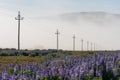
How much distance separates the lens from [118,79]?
9062 mm

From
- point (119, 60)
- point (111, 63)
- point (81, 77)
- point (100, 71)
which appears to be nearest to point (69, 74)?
point (81, 77)

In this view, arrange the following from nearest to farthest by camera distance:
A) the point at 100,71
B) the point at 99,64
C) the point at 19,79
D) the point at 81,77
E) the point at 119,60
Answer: the point at 19,79
the point at 81,77
the point at 100,71
the point at 99,64
the point at 119,60

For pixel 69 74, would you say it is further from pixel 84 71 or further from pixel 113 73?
pixel 113 73

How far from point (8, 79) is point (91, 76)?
1.95m

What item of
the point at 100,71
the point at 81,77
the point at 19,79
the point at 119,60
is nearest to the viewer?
the point at 19,79

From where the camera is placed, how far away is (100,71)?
356 inches

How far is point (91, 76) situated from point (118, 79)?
81cm

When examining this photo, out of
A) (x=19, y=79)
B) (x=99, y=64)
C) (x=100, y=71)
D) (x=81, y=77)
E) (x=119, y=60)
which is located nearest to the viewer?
(x=19, y=79)

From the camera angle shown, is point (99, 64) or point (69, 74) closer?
point (69, 74)

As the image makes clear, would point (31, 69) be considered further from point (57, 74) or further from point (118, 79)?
point (118, 79)

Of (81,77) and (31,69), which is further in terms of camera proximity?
(31,69)

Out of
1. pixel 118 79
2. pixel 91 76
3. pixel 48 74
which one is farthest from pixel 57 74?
pixel 118 79

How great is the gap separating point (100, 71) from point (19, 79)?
2.43 m

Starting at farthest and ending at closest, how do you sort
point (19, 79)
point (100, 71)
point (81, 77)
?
point (100, 71)
point (81, 77)
point (19, 79)
